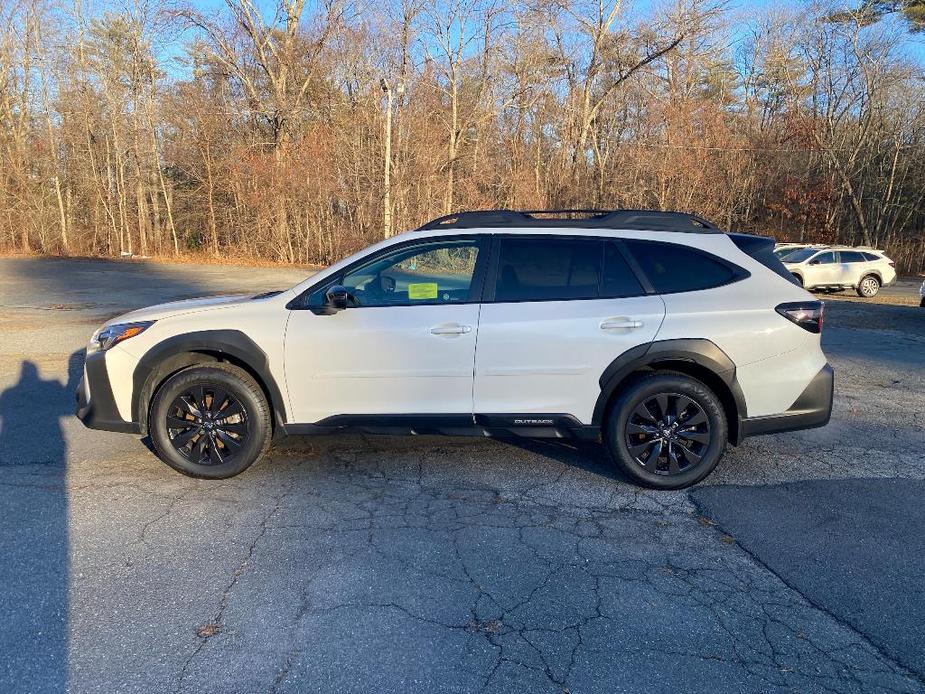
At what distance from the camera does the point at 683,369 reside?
4.23 m

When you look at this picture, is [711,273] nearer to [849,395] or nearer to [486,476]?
[486,476]

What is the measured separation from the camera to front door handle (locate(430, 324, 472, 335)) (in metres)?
4.09

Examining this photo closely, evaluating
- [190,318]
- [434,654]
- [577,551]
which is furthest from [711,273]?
[190,318]

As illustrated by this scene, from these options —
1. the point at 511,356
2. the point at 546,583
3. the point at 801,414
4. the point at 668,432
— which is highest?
the point at 511,356

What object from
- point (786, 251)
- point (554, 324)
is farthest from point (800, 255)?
point (554, 324)

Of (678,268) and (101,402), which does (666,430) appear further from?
(101,402)

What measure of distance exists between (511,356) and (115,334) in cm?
278

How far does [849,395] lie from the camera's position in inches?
268

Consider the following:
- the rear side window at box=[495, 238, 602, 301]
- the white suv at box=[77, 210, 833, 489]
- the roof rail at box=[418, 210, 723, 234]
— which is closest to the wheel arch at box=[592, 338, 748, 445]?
the white suv at box=[77, 210, 833, 489]

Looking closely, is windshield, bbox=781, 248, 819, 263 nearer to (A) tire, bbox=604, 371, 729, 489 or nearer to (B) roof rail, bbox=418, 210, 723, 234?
(B) roof rail, bbox=418, 210, 723, 234

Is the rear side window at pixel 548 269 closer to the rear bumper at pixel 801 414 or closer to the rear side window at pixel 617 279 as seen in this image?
the rear side window at pixel 617 279

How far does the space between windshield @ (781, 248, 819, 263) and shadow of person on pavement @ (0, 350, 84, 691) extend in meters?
20.2

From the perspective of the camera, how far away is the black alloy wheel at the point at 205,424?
425cm

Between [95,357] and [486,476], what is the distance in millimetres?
2863
